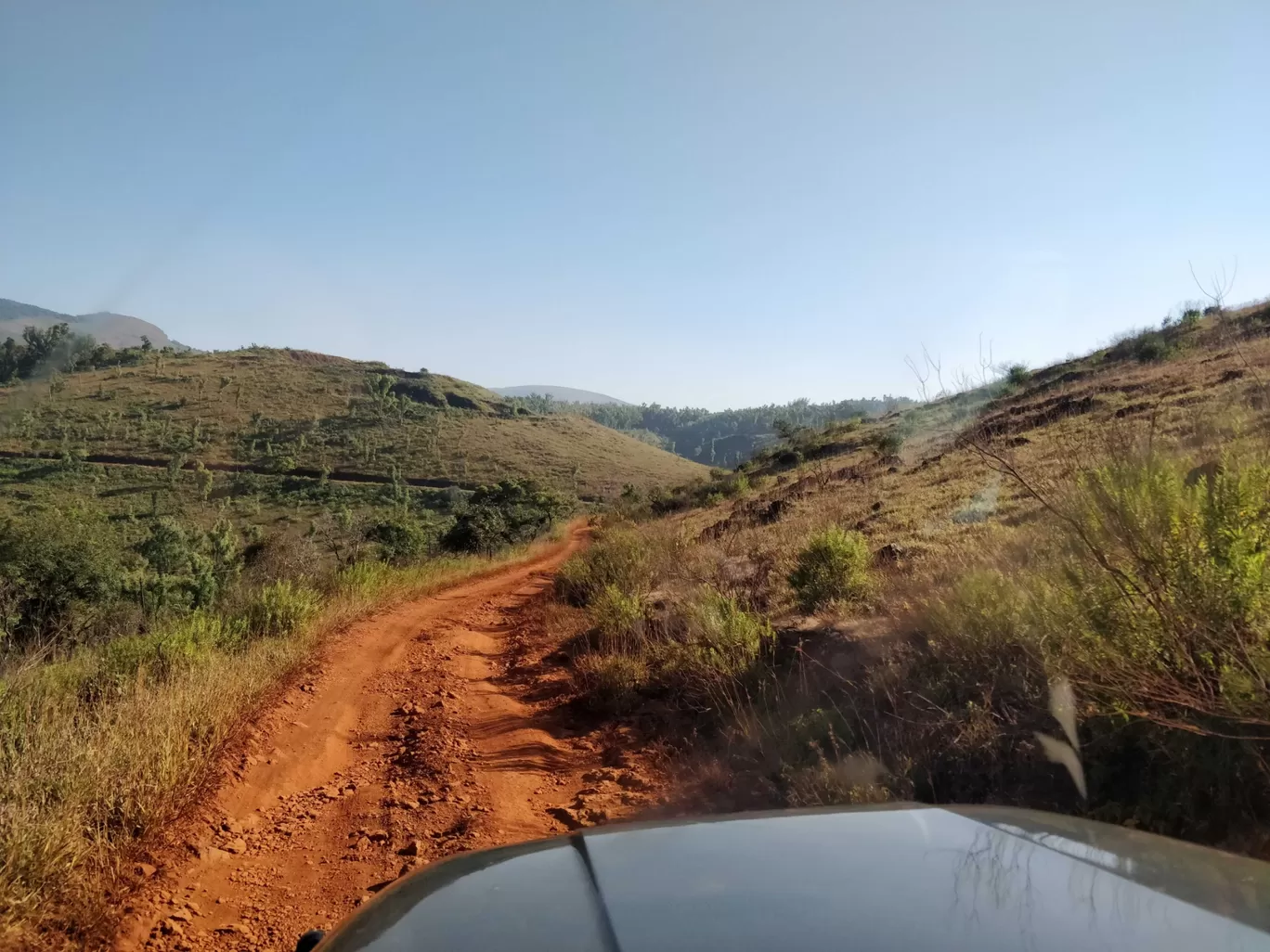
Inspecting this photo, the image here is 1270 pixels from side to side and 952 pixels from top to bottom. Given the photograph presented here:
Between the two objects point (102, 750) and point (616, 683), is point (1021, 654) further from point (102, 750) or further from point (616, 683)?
point (102, 750)

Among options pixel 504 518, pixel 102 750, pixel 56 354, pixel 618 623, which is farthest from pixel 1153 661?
pixel 56 354

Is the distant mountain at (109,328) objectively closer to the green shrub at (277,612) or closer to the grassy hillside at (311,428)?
the grassy hillside at (311,428)

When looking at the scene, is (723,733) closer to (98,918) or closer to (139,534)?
(98,918)

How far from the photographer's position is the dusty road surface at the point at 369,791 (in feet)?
13.4

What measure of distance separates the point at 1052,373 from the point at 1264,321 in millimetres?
9019

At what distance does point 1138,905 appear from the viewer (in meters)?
1.94

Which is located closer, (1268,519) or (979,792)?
(1268,519)

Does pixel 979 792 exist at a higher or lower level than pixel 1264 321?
lower

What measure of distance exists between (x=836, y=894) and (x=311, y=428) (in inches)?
3054

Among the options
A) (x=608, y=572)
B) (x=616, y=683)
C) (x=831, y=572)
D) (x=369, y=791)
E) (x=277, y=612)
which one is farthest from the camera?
(x=608, y=572)

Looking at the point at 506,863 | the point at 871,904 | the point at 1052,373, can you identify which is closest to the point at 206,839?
the point at 506,863

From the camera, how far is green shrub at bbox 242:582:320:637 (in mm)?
9195

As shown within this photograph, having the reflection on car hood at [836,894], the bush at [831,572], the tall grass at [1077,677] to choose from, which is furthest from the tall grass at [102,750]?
the bush at [831,572]

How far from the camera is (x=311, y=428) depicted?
73.1m
